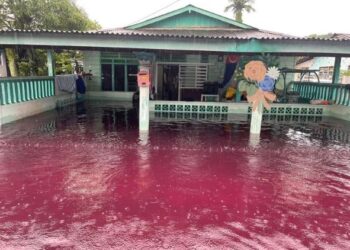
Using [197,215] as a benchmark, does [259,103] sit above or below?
above

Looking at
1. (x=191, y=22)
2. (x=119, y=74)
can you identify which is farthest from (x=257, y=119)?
(x=119, y=74)

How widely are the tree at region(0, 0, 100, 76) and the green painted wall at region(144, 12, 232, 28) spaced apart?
6107mm

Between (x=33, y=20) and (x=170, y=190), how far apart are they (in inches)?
656

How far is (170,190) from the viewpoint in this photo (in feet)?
16.1

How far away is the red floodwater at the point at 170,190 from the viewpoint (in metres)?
3.58

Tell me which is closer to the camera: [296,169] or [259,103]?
[296,169]

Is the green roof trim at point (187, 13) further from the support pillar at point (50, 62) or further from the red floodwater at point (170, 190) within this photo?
the red floodwater at point (170, 190)

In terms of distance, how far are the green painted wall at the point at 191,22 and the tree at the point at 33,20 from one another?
6.11 m

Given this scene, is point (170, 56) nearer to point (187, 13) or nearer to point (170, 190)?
point (187, 13)

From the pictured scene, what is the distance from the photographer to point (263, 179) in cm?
553

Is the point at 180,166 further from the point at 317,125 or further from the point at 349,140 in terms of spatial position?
the point at 317,125

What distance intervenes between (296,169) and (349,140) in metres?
3.72

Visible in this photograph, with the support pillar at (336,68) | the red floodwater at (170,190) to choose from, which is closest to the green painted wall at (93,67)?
the red floodwater at (170,190)

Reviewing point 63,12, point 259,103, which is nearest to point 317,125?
point 259,103
